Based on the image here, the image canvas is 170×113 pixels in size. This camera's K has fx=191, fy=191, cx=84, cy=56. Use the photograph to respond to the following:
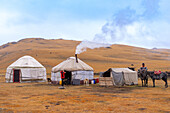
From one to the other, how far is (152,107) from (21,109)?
6.23 metres

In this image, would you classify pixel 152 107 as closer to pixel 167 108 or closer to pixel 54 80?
pixel 167 108

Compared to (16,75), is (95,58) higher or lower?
higher

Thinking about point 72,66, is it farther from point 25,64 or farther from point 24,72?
point 25,64

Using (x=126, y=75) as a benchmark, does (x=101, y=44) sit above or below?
above

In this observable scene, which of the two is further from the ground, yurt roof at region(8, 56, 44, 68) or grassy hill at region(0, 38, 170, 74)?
grassy hill at region(0, 38, 170, 74)

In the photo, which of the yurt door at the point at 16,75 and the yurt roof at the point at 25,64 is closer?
the yurt door at the point at 16,75

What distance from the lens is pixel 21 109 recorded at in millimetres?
8945

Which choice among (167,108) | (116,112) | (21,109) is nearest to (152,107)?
(167,108)

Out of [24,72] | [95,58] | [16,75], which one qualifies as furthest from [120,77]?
[95,58]

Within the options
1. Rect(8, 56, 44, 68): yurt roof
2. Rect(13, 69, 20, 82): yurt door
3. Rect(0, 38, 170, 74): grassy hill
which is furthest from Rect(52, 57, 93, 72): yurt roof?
Rect(0, 38, 170, 74): grassy hill

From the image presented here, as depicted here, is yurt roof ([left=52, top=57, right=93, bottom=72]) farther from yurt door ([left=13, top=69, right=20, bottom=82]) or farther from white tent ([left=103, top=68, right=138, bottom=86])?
yurt door ([left=13, top=69, right=20, bottom=82])

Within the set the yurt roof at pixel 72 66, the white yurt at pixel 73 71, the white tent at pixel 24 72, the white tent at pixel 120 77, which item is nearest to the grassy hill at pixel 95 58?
the white tent at pixel 24 72

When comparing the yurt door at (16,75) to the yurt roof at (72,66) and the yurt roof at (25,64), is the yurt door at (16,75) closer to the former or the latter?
the yurt roof at (25,64)

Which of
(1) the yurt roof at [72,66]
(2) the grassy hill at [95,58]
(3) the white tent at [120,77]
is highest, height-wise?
(2) the grassy hill at [95,58]
